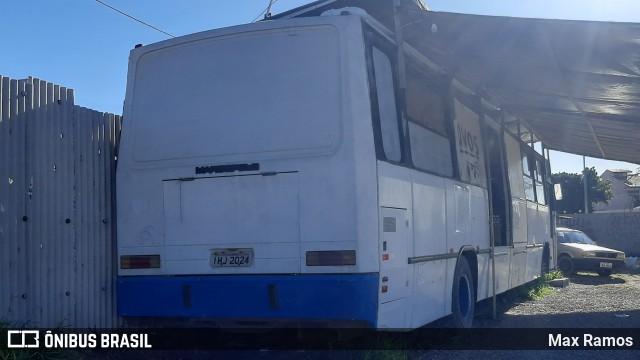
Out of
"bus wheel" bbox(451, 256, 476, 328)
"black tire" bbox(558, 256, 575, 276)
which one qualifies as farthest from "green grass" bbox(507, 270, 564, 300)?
"bus wheel" bbox(451, 256, 476, 328)

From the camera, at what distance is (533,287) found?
54.4 feet

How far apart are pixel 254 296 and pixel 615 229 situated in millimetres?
30228

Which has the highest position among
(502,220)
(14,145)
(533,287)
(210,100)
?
(210,100)

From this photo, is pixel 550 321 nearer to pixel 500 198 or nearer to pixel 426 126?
pixel 500 198

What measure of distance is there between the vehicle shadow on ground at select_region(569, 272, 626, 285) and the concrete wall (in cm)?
983

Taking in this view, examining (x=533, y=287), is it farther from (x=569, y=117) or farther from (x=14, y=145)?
(x=14, y=145)

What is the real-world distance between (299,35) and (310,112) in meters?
0.81

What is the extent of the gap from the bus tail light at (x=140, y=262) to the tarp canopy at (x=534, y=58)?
4110 millimetres

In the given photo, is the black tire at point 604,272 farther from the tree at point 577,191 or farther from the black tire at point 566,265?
the tree at point 577,191

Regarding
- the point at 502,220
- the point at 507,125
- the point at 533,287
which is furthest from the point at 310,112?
the point at 533,287

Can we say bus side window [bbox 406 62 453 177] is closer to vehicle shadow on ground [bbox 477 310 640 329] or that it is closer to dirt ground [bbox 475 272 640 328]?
vehicle shadow on ground [bbox 477 310 640 329]

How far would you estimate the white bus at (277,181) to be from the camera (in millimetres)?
6391

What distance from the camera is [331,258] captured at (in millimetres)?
6348

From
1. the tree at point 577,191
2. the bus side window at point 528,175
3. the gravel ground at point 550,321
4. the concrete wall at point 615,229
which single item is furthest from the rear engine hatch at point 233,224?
the tree at point 577,191
